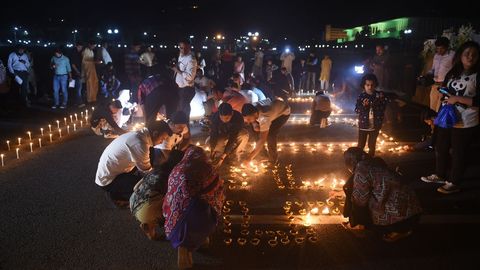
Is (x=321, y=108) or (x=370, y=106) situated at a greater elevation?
(x=370, y=106)

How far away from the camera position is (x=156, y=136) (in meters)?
4.40

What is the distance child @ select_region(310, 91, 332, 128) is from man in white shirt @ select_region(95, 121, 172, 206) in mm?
5544

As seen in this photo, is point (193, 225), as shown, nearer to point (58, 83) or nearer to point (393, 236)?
point (393, 236)

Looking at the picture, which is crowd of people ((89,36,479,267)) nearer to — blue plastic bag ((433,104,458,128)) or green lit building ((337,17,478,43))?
blue plastic bag ((433,104,458,128))

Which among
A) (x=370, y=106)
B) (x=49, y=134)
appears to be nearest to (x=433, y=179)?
(x=370, y=106)

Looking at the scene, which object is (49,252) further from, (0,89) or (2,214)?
(0,89)

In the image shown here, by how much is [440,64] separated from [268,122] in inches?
139

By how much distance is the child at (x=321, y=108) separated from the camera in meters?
9.38

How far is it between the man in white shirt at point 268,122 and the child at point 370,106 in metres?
1.19

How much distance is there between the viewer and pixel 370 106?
235 inches

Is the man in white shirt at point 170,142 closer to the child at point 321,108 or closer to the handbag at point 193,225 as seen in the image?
the handbag at point 193,225

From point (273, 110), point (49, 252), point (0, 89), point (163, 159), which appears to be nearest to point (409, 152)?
point (273, 110)

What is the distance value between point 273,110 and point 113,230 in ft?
10.1

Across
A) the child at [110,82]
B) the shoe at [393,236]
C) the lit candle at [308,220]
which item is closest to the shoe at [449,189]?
the shoe at [393,236]
